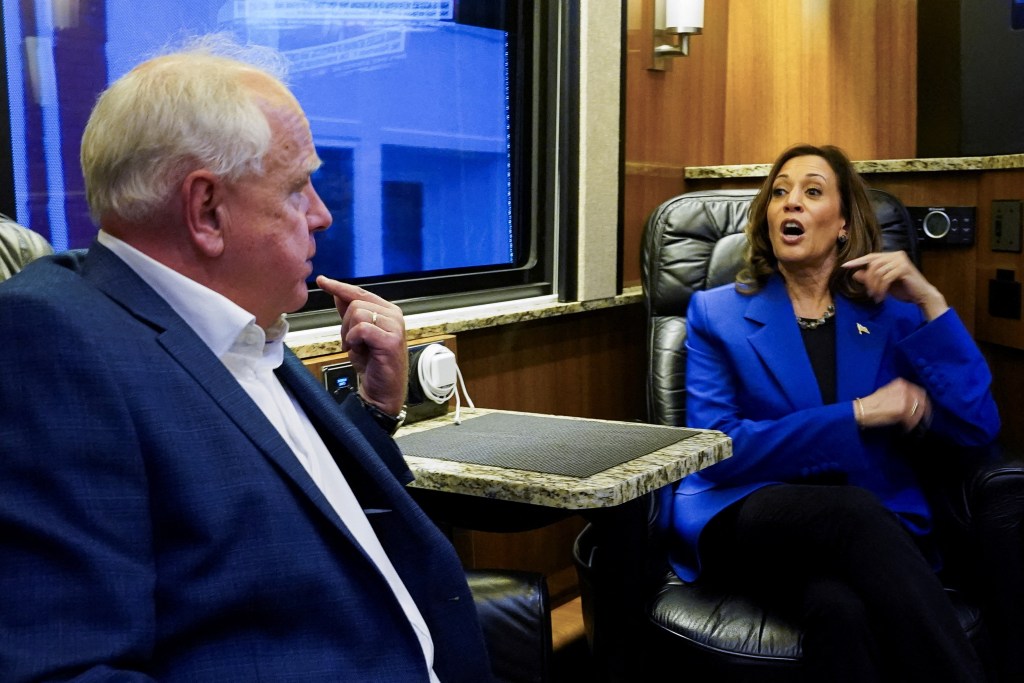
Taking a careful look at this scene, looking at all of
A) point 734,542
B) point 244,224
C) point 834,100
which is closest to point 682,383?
point 734,542

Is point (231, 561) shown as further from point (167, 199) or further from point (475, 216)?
point (475, 216)

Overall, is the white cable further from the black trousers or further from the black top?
the black top

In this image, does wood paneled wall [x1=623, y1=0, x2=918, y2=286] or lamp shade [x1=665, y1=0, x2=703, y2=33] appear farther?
wood paneled wall [x1=623, y1=0, x2=918, y2=286]

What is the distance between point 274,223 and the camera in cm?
117

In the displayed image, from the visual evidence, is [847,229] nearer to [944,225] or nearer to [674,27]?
[944,225]

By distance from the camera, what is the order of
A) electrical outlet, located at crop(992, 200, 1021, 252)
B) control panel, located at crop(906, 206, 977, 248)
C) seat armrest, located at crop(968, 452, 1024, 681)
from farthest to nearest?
control panel, located at crop(906, 206, 977, 248)
electrical outlet, located at crop(992, 200, 1021, 252)
seat armrest, located at crop(968, 452, 1024, 681)

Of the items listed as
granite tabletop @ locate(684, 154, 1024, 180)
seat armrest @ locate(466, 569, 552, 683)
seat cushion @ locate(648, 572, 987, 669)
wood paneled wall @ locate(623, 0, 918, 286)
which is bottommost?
seat cushion @ locate(648, 572, 987, 669)

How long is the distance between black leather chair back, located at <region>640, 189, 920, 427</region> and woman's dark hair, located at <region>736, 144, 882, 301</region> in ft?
0.31

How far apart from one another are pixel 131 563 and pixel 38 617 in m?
0.08

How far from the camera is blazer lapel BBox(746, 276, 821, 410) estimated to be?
2.41m

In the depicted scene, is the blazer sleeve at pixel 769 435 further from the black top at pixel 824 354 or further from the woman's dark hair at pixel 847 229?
the woman's dark hair at pixel 847 229

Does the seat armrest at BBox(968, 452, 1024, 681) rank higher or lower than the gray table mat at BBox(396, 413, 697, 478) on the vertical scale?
lower

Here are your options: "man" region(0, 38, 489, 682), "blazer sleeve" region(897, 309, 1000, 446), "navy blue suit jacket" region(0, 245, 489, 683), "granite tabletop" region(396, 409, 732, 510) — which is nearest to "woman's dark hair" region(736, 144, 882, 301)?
"blazer sleeve" region(897, 309, 1000, 446)

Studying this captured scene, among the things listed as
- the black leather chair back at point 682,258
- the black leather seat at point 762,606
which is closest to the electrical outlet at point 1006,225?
the black leather chair back at point 682,258
